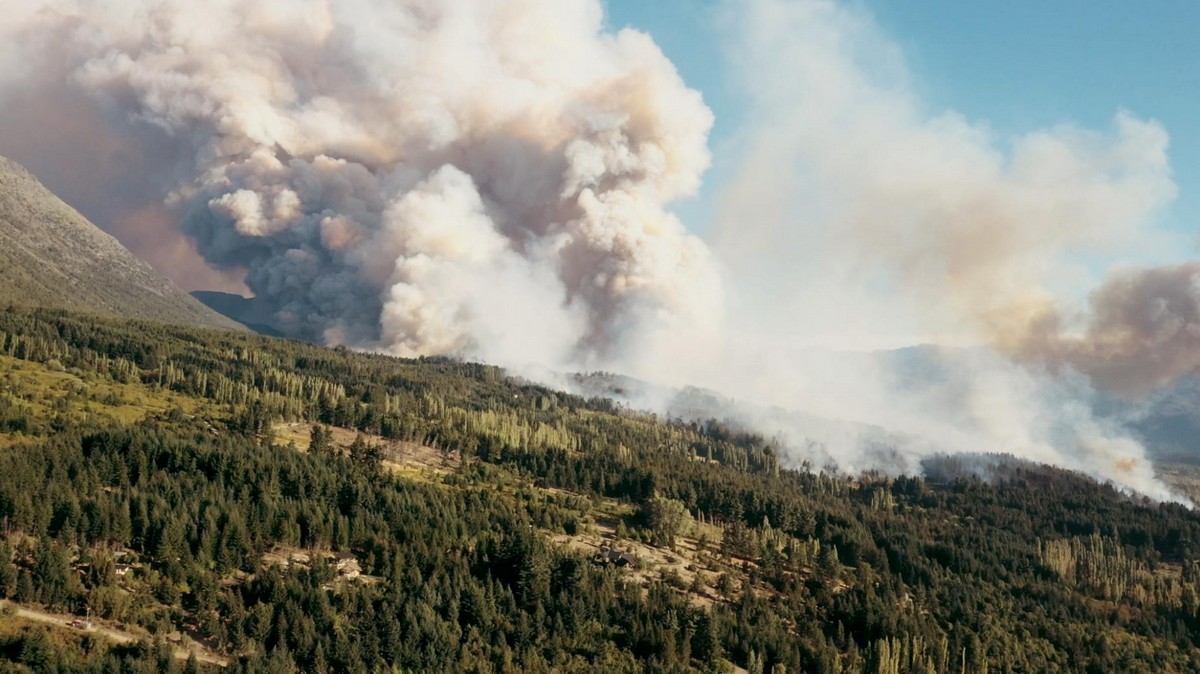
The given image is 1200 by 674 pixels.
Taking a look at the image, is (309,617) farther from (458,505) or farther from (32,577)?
(458,505)

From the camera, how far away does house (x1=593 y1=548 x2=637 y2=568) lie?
490 feet

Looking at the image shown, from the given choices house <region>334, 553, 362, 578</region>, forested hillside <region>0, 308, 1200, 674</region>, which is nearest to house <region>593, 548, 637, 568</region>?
forested hillside <region>0, 308, 1200, 674</region>

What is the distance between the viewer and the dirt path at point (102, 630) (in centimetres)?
9056

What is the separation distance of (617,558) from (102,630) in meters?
87.5

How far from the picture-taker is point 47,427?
156 m

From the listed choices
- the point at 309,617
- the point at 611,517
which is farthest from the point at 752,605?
the point at 309,617

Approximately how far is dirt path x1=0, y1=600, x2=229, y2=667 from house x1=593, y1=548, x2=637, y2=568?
72.4 meters

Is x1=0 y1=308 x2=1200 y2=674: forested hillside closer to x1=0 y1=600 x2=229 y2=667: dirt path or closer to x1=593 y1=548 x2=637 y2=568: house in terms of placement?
x1=593 y1=548 x2=637 y2=568: house

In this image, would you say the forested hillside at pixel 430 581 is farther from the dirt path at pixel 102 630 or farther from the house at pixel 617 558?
the dirt path at pixel 102 630

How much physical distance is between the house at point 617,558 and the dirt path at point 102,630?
237 feet

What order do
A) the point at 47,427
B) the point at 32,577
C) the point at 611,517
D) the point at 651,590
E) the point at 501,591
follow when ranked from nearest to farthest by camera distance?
1. the point at 32,577
2. the point at 501,591
3. the point at 651,590
4. the point at 47,427
5. the point at 611,517

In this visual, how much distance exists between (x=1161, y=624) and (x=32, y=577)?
207 metres

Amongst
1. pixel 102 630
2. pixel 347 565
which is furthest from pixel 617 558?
pixel 102 630

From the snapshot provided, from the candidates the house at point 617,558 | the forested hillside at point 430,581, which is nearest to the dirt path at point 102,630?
the forested hillside at point 430,581
